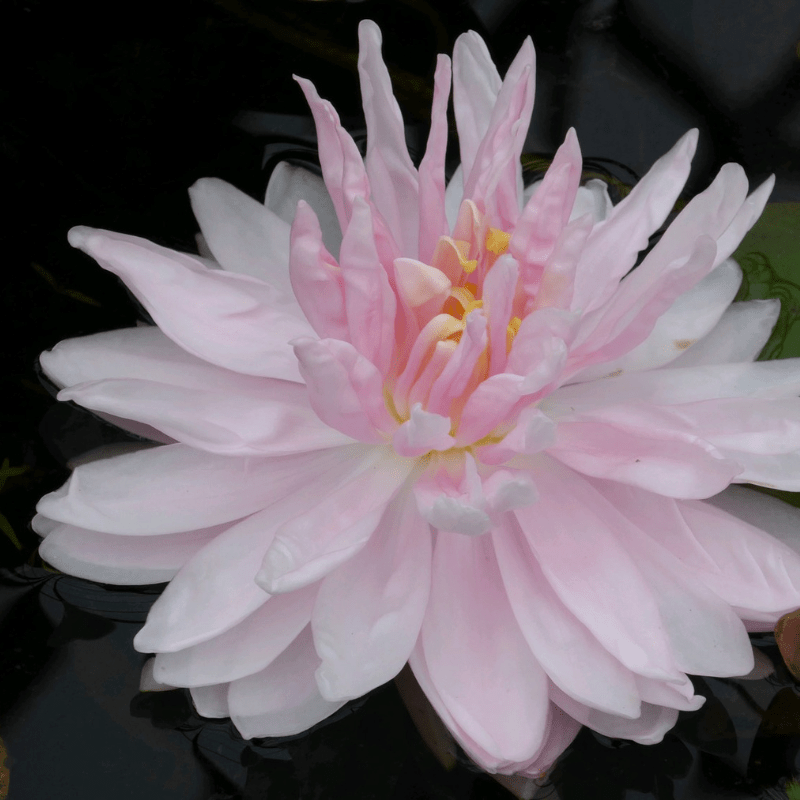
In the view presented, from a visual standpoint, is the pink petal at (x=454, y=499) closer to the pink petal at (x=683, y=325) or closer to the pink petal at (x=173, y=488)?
the pink petal at (x=173, y=488)

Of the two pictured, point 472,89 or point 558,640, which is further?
point 472,89

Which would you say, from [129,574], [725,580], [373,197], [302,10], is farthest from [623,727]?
[302,10]

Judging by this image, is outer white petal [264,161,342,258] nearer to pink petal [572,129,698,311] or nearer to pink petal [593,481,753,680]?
pink petal [572,129,698,311]

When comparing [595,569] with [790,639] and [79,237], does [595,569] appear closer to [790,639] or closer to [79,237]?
[790,639]

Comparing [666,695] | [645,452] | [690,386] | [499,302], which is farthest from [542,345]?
[666,695]

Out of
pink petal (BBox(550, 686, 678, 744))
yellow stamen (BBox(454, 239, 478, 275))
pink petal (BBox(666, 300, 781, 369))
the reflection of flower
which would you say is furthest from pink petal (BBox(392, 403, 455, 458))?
pink petal (BBox(666, 300, 781, 369))

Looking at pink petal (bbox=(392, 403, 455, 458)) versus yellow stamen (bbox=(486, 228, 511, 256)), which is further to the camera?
yellow stamen (bbox=(486, 228, 511, 256))
